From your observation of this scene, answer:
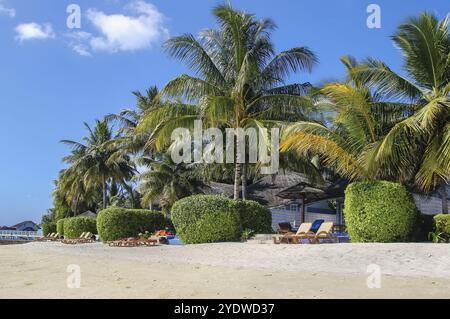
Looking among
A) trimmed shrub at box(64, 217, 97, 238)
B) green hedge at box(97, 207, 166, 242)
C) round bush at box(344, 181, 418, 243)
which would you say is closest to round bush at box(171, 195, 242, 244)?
round bush at box(344, 181, 418, 243)

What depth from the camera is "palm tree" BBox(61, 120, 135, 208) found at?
38406 millimetres

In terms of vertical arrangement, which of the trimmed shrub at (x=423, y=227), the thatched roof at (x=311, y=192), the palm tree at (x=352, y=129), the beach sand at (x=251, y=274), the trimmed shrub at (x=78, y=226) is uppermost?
the palm tree at (x=352, y=129)

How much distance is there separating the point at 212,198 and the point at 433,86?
8493mm

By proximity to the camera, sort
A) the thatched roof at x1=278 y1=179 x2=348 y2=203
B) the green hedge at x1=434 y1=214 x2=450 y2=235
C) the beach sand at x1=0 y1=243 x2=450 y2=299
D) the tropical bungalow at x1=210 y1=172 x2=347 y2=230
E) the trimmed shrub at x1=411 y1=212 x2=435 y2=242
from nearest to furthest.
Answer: the beach sand at x1=0 y1=243 x2=450 y2=299 → the green hedge at x1=434 y1=214 x2=450 y2=235 → the trimmed shrub at x1=411 y1=212 x2=435 y2=242 → the thatched roof at x1=278 y1=179 x2=348 y2=203 → the tropical bungalow at x1=210 y1=172 x2=347 y2=230

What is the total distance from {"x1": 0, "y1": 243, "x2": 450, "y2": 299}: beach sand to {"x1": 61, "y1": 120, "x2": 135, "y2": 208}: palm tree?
23.1 m

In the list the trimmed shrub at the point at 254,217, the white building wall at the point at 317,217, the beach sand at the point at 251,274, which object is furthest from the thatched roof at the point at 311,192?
the beach sand at the point at 251,274

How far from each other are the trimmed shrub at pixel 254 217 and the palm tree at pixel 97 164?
1856 cm

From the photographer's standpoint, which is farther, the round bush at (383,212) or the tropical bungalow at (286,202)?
the tropical bungalow at (286,202)

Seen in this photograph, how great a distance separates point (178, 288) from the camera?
29.3ft

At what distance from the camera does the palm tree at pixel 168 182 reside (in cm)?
3216

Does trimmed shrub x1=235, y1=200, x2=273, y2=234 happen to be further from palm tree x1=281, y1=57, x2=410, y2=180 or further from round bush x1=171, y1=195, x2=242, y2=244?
palm tree x1=281, y1=57, x2=410, y2=180

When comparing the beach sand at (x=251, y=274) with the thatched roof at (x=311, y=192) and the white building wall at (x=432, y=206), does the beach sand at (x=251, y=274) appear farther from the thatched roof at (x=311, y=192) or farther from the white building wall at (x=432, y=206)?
the white building wall at (x=432, y=206)

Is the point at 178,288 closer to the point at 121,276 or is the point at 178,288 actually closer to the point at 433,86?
the point at 121,276
